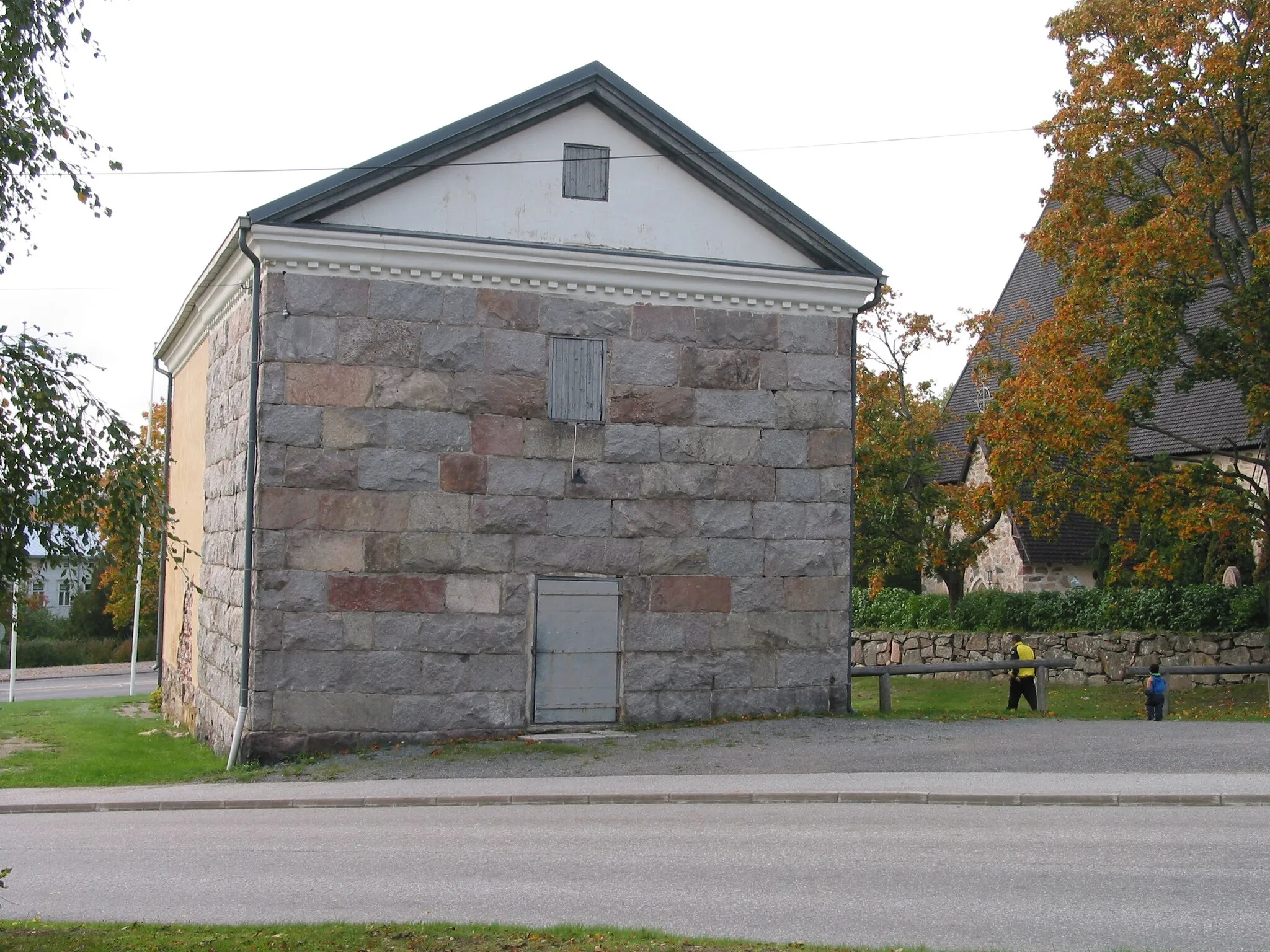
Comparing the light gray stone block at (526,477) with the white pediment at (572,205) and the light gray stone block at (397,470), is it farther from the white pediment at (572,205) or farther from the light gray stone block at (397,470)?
the white pediment at (572,205)

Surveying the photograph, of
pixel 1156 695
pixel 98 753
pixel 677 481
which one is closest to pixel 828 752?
pixel 677 481

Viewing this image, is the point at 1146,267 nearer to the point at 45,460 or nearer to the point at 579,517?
the point at 579,517

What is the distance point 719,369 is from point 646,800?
6.04m

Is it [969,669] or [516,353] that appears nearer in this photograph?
[516,353]

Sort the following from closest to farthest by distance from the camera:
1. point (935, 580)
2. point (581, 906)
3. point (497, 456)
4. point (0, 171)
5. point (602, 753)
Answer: point (0, 171) → point (581, 906) → point (602, 753) → point (497, 456) → point (935, 580)

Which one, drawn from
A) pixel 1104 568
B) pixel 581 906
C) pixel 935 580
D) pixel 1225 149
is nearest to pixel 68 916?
pixel 581 906

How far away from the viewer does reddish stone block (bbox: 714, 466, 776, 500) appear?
52.5 ft

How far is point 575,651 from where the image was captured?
50.7ft

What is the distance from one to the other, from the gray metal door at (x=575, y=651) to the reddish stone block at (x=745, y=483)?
1756 millimetres

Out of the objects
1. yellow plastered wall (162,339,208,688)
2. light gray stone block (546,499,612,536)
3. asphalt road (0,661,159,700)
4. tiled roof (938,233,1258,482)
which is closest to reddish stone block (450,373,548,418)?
light gray stone block (546,499,612,536)

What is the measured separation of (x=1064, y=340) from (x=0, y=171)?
17598mm

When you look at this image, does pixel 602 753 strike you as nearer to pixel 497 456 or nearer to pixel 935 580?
pixel 497 456

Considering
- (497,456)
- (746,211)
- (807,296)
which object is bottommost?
(497,456)

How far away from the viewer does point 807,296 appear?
16.4m
